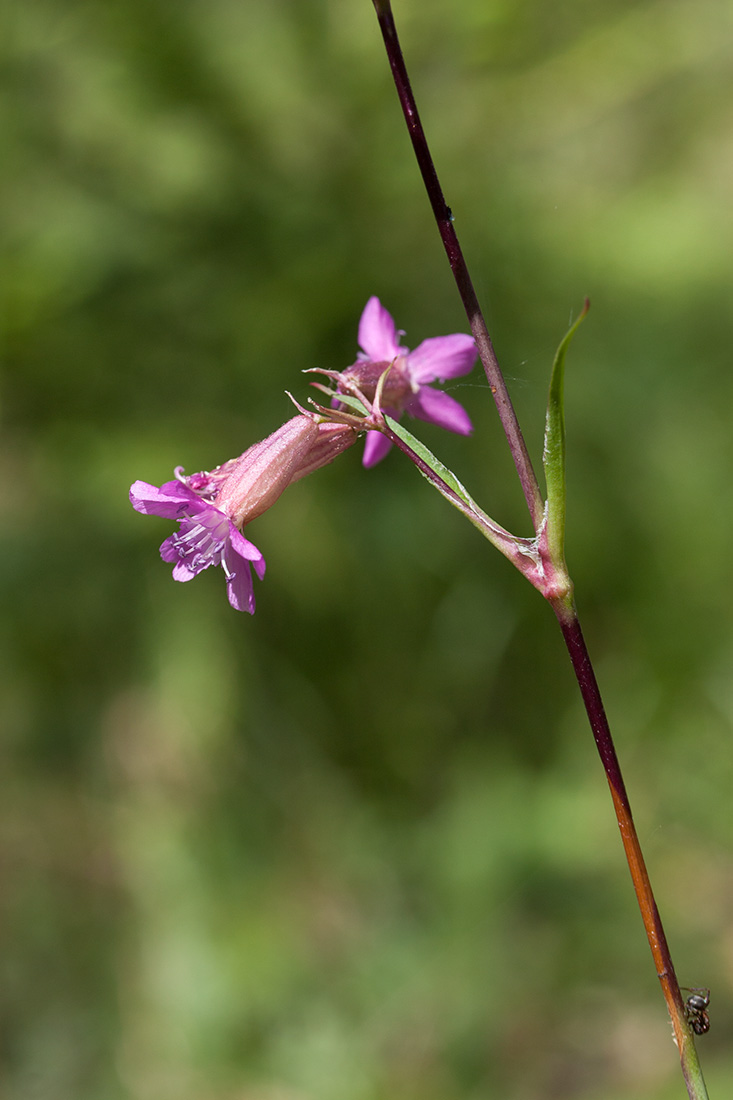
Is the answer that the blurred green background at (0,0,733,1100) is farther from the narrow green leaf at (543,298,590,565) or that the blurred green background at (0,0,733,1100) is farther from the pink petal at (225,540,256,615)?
the narrow green leaf at (543,298,590,565)

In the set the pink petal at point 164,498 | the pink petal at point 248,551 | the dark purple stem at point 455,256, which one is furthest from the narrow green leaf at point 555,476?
the pink petal at point 164,498

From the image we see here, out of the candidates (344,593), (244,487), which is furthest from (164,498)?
(344,593)

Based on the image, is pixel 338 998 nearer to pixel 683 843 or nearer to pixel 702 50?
pixel 683 843

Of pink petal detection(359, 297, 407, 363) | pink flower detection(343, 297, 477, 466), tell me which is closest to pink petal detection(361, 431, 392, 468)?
pink flower detection(343, 297, 477, 466)

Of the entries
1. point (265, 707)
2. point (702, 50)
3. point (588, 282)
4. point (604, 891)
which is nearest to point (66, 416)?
point (265, 707)

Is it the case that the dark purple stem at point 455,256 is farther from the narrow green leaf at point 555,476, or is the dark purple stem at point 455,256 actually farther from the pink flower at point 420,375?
the pink flower at point 420,375
